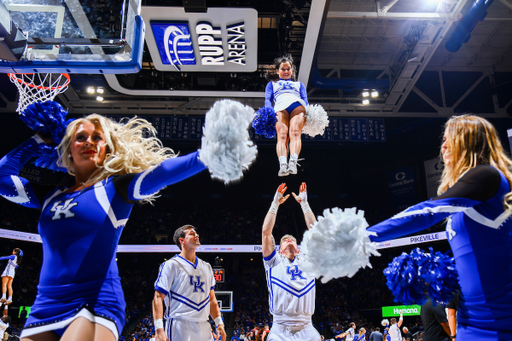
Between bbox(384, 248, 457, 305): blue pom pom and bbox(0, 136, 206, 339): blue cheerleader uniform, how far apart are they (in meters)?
1.03

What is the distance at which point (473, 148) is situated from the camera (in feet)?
5.78

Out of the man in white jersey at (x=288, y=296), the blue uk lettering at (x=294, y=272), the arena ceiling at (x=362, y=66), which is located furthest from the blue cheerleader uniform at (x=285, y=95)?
the arena ceiling at (x=362, y=66)

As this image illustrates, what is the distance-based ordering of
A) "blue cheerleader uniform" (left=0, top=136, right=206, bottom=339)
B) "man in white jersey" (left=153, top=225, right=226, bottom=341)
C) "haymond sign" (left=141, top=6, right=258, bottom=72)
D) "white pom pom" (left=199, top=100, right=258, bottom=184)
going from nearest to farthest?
"white pom pom" (left=199, top=100, right=258, bottom=184), "blue cheerleader uniform" (left=0, top=136, right=206, bottom=339), "man in white jersey" (left=153, top=225, right=226, bottom=341), "haymond sign" (left=141, top=6, right=258, bottom=72)

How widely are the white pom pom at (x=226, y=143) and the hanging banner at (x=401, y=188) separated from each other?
19.9 m

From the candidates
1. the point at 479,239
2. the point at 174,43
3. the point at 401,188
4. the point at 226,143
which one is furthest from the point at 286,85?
the point at 401,188

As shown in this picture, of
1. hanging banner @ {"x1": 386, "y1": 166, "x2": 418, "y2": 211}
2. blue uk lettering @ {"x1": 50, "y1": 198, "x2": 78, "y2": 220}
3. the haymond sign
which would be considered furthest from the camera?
hanging banner @ {"x1": 386, "y1": 166, "x2": 418, "y2": 211}

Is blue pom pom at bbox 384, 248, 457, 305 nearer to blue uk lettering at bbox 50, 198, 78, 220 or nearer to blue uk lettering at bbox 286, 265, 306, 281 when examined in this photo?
blue uk lettering at bbox 50, 198, 78, 220

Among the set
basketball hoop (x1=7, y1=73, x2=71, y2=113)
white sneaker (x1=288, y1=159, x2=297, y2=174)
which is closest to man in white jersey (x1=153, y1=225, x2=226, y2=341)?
white sneaker (x1=288, y1=159, x2=297, y2=174)

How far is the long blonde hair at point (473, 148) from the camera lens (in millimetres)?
1733

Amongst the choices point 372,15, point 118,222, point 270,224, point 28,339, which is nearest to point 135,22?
point 270,224

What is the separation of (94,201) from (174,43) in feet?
23.2

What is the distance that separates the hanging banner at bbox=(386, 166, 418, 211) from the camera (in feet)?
66.3

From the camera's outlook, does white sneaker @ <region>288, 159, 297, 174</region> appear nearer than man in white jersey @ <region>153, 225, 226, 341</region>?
Yes

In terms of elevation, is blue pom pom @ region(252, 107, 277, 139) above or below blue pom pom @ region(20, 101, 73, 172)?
above
